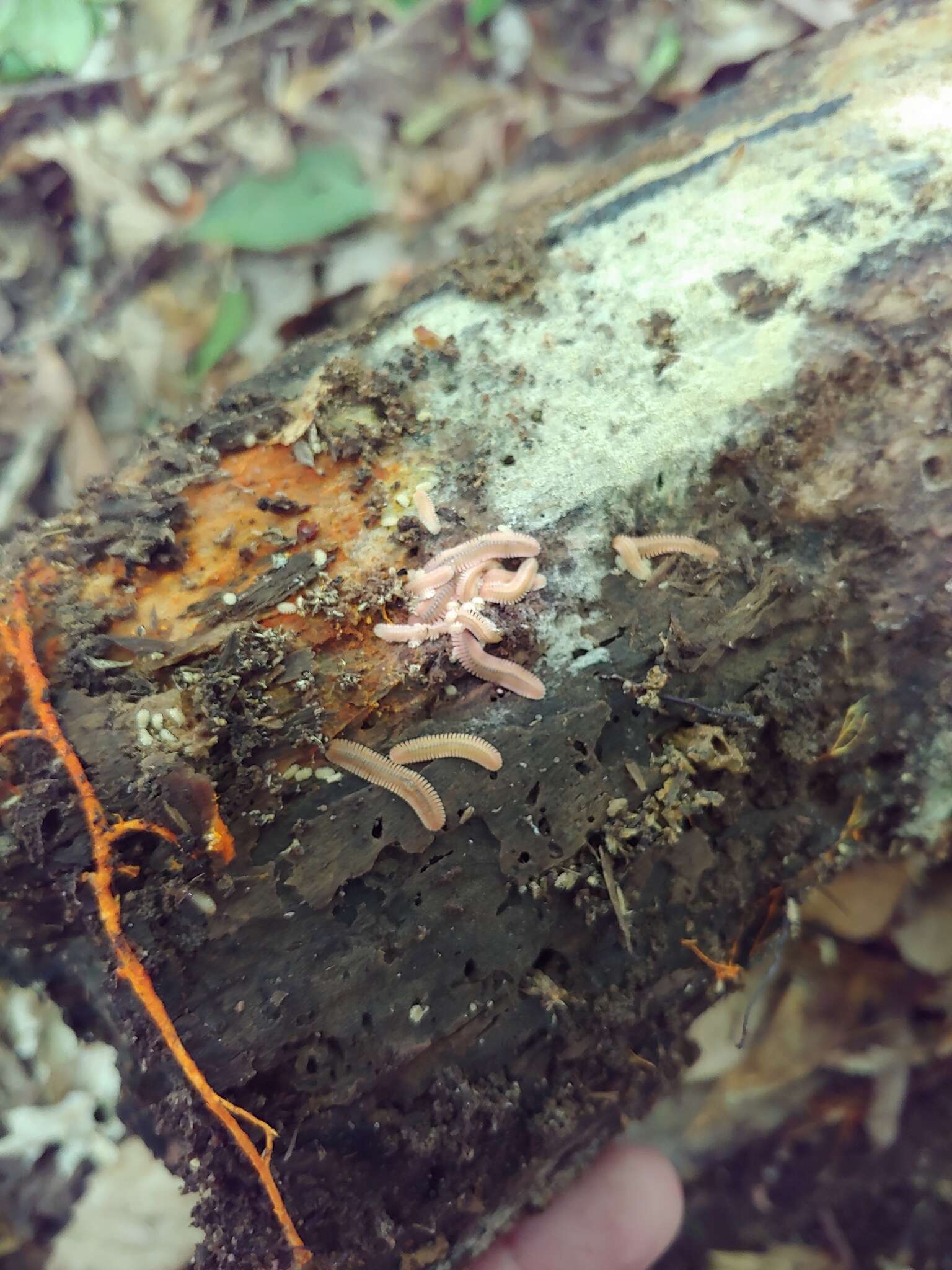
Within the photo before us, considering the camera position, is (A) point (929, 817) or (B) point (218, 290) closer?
(A) point (929, 817)

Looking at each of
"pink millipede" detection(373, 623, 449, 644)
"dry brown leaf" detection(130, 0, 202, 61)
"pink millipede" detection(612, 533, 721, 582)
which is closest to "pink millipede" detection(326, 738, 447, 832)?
"pink millipede" detection(373, 623, 449, 644)

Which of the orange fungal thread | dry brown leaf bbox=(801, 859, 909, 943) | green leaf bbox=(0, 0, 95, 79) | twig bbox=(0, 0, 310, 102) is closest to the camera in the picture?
the orange fungal thread

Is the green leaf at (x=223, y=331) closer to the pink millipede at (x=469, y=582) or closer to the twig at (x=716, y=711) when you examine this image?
the pink millipede at (x=469, y=582)

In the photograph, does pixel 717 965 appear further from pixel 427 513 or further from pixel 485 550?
pixel 427 513

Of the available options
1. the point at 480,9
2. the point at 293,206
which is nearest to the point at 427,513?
the point at 293,206

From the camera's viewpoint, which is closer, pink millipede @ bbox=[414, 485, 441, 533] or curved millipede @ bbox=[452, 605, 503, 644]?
curved millipede @ bbox=[452, 605, 503, 644]

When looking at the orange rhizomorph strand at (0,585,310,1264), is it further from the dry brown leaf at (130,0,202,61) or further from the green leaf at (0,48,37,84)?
the dry brown leaf at (130,0,202,61)

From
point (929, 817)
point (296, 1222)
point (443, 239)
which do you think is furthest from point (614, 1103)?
point (443, 239)

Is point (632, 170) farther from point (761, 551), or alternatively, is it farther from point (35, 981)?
point (35, 981)
